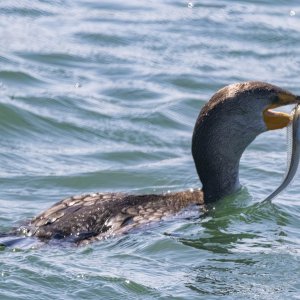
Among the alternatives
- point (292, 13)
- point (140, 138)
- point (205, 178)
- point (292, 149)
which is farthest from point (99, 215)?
point (292, 13)

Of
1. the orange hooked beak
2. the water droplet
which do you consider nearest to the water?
the water droplet

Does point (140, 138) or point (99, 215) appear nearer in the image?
point (99, 215)

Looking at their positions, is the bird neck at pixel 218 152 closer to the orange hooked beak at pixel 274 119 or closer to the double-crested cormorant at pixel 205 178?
the double-crested cormorant at pixel 205 178

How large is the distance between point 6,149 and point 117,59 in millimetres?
3795

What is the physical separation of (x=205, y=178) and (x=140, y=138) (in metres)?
3.23

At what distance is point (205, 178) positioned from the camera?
10.1 metres

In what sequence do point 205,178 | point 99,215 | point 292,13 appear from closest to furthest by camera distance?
1. point 99,215
2. point 205,178
3. point 292,13

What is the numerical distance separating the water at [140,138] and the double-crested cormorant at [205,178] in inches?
5.7

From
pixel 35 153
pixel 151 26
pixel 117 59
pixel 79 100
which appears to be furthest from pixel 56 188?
pixel 151 26

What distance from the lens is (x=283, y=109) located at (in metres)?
13.9

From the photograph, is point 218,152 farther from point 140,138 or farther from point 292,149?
point 140,138

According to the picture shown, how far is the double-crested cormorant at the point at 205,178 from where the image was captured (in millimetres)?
9172

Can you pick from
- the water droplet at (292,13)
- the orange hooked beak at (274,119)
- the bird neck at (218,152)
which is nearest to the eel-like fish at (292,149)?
the orange hooked beak at (274,119)

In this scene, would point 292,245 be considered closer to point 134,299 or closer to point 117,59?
point 134,299
